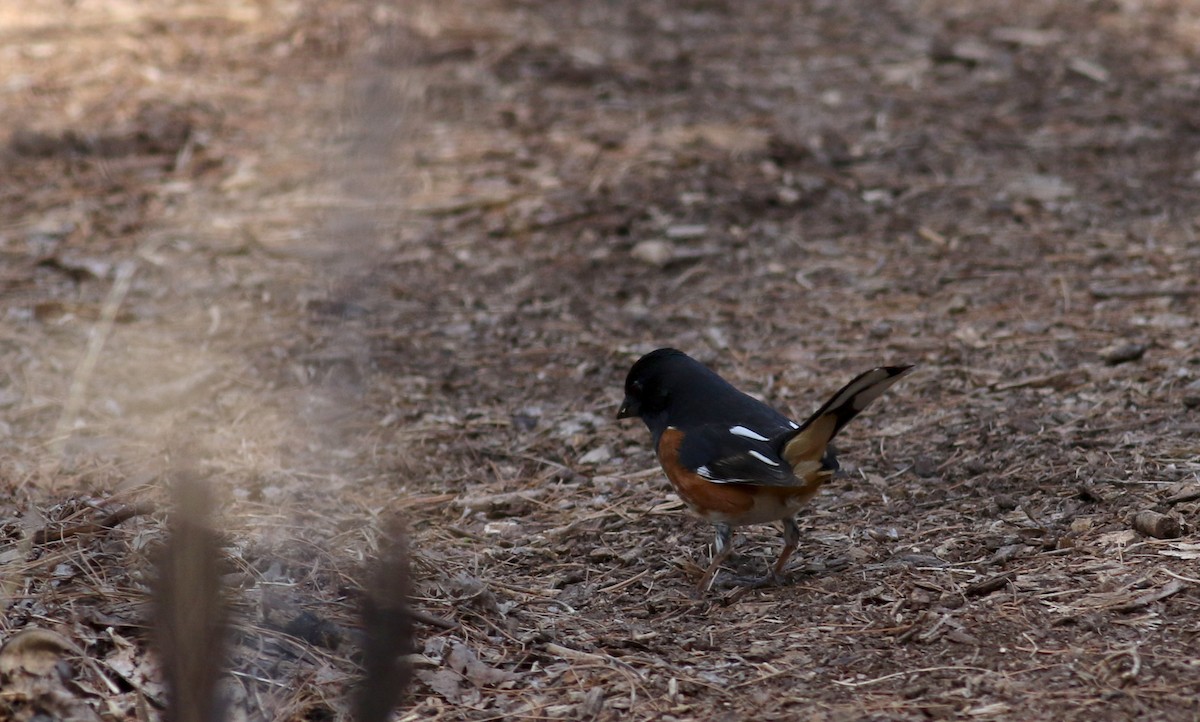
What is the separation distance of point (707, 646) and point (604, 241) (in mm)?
3381

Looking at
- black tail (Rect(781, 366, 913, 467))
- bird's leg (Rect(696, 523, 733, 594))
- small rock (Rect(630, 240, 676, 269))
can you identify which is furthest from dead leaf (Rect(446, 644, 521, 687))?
small rock (Rect(630, 240, 676, 269))

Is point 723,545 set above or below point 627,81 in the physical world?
below

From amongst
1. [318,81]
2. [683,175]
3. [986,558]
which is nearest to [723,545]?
[986,558]

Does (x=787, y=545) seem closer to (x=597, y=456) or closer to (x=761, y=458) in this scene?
(x=761, y=458)

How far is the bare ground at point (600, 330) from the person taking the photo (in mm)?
3248

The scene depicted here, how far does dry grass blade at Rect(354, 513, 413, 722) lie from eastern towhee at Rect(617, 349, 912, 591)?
67.5 inches

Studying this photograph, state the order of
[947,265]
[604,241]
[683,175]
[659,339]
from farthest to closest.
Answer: [683,175] < [604,241] < [947,265] < [659,339]

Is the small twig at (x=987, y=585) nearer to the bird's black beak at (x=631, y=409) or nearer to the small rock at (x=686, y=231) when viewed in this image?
the bird's black beak at (x=631, y=409)

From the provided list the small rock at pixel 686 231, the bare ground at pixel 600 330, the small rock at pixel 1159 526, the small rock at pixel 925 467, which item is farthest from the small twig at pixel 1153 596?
the small rock at pixel 686 231

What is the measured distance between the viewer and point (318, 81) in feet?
27.2

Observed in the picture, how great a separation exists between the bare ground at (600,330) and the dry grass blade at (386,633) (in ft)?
1.18

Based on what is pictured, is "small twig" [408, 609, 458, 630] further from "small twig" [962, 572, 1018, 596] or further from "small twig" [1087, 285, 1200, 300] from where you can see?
"small twig" [1087, 285, 1200, 300]

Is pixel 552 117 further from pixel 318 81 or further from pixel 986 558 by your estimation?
pixel 986 558

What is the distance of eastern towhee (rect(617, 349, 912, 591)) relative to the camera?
12.1 feet
